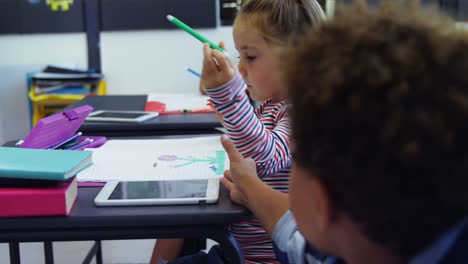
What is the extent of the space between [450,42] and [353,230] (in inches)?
8.2

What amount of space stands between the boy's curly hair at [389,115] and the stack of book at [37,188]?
42cm

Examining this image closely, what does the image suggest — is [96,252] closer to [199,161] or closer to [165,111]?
[165,111]

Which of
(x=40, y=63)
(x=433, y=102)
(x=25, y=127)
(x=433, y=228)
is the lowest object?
(x=25, y=127)

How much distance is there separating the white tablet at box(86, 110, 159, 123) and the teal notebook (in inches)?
24.1

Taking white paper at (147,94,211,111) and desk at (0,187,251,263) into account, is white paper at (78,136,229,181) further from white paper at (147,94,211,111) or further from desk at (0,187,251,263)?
white paper at (147,94,211,111)

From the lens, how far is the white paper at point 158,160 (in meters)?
1.00

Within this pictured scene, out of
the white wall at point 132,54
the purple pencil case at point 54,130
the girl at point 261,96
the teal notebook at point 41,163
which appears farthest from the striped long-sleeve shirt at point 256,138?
the white wall at point 132,54

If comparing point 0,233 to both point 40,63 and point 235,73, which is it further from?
point 40,63

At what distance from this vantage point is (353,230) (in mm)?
555

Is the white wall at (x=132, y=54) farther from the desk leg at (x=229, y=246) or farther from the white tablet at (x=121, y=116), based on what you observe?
the desk leg at (x=229, y=246)

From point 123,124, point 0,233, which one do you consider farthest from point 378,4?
point 123,124

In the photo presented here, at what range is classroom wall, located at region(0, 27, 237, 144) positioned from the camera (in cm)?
349

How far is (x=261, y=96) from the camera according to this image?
1198mm

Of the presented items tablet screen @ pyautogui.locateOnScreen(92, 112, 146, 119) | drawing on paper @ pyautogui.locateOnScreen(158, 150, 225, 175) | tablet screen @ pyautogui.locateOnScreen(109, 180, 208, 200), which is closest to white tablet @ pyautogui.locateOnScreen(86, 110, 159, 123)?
tablet screen @ pyautogui.locateOnScreen(92, 112, 146, 119)
